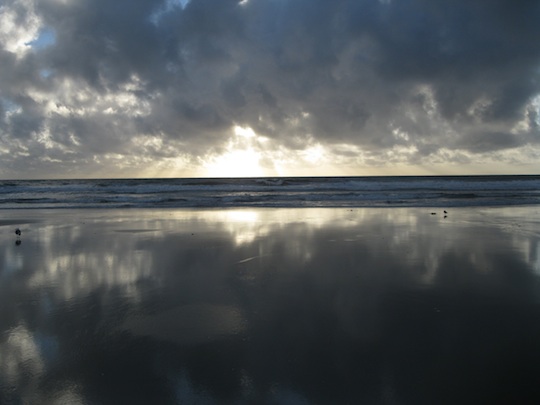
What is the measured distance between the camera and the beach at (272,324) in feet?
8.50

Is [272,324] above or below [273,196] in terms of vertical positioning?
below

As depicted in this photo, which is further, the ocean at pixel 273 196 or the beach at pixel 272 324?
the ocean at pixel 273 196

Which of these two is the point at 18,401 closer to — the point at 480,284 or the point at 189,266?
the point at 189,266

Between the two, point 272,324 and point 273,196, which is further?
point 273,196

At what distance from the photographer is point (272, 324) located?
360 centimetres

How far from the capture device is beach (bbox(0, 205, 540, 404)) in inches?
102

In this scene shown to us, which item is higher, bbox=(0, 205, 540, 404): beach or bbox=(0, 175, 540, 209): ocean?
bbox=(0, 175, 540, 209): ocean

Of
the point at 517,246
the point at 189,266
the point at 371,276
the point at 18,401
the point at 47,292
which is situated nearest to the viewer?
the point at 18,401

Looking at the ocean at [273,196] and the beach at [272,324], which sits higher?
the ocean at [273,196]

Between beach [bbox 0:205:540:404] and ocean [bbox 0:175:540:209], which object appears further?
ocean [bbox 0:175:540:209]

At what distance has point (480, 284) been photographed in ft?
16.0

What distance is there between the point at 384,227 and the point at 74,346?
8.71 m

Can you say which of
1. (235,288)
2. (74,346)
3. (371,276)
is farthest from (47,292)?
(371,276)

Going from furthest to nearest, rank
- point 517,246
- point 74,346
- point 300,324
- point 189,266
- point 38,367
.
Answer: point 517,246 → point 189,266 → point 300,324 → point 74,346 → point 38,367
